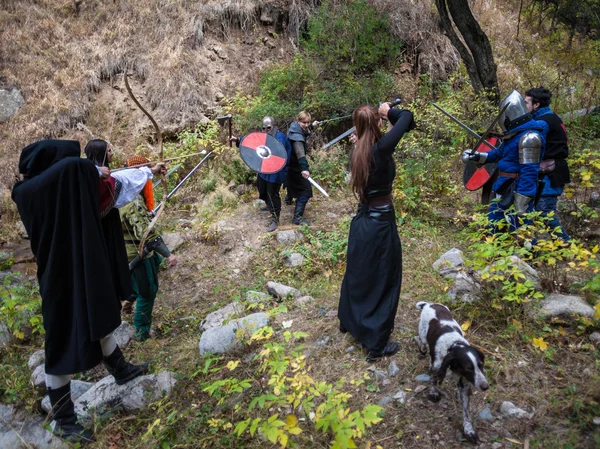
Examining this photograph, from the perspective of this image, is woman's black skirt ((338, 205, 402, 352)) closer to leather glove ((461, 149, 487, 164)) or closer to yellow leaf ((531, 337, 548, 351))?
yellow leaf ((531, 337, 548, 351))

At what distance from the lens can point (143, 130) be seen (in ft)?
29.6

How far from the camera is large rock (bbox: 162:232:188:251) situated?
596 centimetres

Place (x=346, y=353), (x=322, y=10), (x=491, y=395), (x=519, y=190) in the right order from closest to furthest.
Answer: (x=491, y=395) → (x=346, y=353) → (x=519, y=190) → (x=322, y=10)

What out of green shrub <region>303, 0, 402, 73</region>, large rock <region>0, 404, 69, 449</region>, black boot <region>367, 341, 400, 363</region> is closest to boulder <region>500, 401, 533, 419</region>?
black boot <region>367, 341, 400, 363</region>

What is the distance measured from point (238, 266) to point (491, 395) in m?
3.52

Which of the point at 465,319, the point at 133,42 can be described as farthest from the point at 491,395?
the point at 133,42

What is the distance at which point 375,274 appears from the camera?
2.94 metres

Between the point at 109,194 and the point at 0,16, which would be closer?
the point at 109,194

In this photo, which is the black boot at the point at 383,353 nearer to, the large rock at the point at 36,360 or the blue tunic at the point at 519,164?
the blue tunic at the point at 519,164

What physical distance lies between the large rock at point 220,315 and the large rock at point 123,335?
0.69 metres

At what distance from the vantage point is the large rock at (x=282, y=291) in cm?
418

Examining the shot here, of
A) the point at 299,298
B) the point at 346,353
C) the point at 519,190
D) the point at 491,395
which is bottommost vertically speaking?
the point at 299,298

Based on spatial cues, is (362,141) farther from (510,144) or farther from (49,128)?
(49,128)

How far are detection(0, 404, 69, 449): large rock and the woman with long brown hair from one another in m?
2.20
